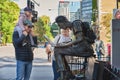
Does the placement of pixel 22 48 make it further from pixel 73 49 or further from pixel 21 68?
pixel 73 49

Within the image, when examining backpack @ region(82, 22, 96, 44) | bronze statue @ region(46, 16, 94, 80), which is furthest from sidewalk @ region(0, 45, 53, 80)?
backpack @ region(82, 22, 96, 44)

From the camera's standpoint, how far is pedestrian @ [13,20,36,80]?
738cm

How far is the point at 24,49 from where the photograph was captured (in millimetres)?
7543

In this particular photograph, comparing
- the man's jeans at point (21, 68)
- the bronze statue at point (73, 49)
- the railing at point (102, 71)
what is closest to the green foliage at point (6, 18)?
the man's jeans at point (21, 68)

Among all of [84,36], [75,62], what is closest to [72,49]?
[84,36]

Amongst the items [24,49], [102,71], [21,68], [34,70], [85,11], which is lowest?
[34,70]

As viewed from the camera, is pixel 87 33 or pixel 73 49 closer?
pixel 73 49

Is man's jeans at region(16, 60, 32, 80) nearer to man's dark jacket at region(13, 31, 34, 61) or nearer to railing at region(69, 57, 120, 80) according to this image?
man's dark jacket at region(13, 31, 34, 61)

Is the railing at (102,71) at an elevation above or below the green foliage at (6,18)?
below

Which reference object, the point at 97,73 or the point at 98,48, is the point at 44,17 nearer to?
the point at 98,48

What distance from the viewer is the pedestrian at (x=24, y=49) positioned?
7375 mm

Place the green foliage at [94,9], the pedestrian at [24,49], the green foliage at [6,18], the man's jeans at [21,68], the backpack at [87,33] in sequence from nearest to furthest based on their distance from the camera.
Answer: the backpack at [87,33] → the pedestrian at [24,49] → the man's jeans at [21,68] → the green foliage at [94,9] → the green foliage at [6,18]

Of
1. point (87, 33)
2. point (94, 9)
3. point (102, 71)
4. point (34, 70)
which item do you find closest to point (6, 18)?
point (94, 9)

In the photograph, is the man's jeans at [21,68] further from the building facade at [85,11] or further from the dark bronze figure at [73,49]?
the building facade at [85,11]
